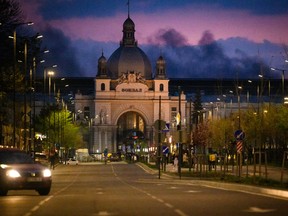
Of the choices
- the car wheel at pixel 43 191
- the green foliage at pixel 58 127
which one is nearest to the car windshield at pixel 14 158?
the car wheel at pixel 43 191

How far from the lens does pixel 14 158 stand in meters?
35.8

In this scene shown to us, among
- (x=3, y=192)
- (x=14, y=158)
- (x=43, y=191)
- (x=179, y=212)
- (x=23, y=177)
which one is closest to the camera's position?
(x=179, y=212)

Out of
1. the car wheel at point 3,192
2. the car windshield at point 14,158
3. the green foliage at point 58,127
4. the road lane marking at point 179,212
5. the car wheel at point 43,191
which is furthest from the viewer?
the green foliage at point 58,127

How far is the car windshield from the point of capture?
3534cm

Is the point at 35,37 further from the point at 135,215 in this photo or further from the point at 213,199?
the point at 135,215

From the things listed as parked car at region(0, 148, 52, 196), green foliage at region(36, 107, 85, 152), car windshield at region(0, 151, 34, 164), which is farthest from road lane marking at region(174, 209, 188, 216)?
green foliage at region(36, 107, 85, 152)

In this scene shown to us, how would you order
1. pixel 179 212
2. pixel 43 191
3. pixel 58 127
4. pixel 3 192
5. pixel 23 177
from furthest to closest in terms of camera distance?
pixel 58 127 → pixel 43 191 → pixel 3 192 → pixel 23 177 → pixel 179 212

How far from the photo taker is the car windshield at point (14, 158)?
35.3 meters

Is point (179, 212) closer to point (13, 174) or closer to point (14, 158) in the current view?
point (13, 174)

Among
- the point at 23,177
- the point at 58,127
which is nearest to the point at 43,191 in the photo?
the point at 23,177

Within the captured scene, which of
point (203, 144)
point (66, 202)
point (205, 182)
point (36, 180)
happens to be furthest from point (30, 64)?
point (66, 202)

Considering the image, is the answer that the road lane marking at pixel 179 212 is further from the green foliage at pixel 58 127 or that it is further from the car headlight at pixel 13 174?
the green foliage at pixel 58 127

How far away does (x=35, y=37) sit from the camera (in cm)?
7338

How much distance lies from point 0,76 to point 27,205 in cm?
4137
